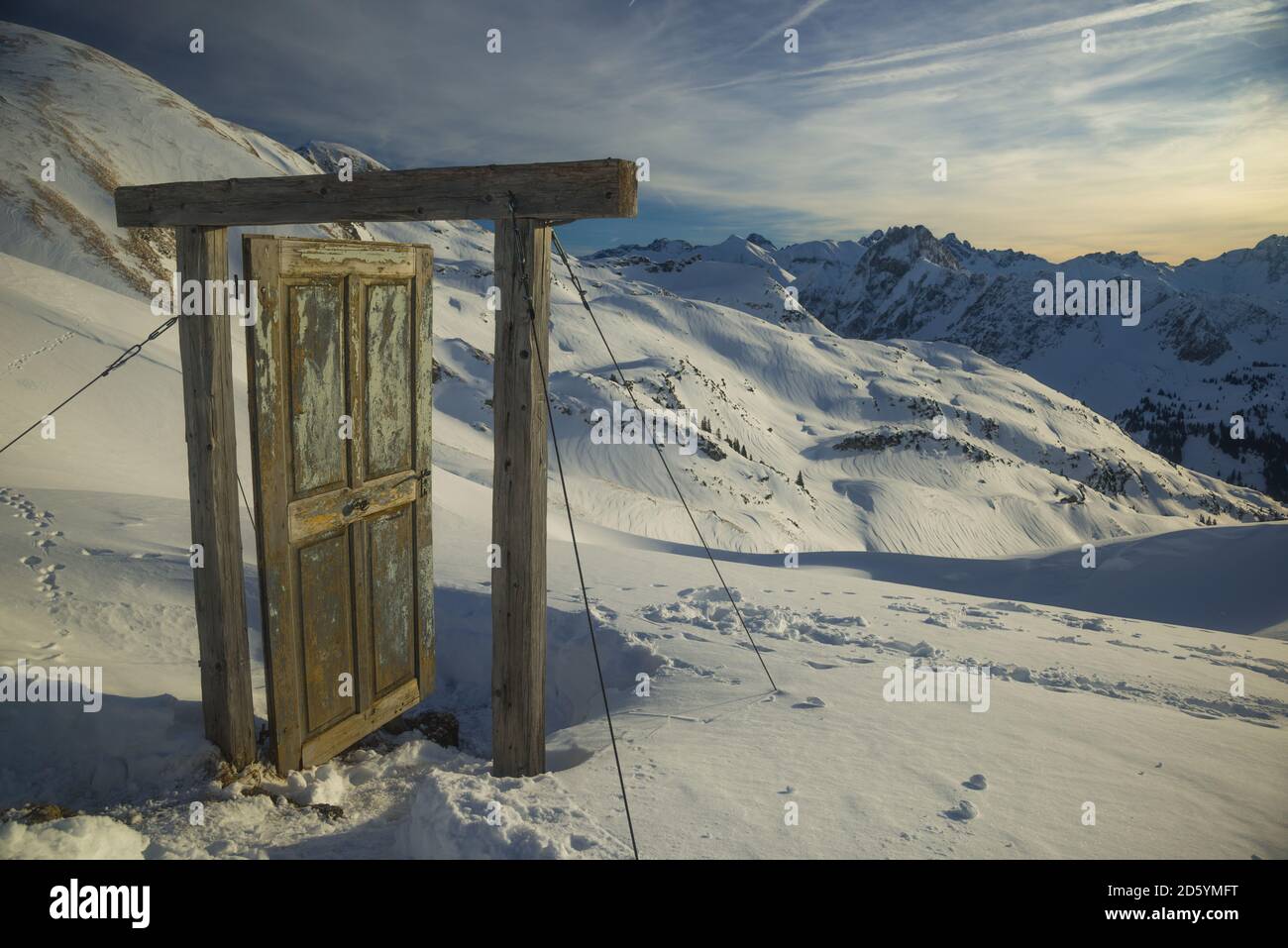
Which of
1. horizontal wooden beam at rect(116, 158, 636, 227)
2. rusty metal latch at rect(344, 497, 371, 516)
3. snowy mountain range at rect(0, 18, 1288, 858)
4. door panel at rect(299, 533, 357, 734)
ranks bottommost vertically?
snowy mountain range at rect(0, 18, 1288, 858)

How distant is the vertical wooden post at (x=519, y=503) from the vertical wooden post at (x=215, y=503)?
1968 millimetres

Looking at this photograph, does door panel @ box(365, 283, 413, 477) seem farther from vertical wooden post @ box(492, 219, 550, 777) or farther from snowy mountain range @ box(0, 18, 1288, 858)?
snowy mountain range @ box(0, 18, 1288, 858)

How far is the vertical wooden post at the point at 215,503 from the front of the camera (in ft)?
16.4

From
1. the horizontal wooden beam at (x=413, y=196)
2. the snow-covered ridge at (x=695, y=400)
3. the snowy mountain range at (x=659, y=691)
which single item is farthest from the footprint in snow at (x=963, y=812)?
the snow-covered ridge at (x=695, y=400)

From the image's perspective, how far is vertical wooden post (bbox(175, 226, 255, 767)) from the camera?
5.00m

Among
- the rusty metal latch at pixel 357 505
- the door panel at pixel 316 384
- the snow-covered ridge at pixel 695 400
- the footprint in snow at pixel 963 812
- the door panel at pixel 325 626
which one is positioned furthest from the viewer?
the snow-covered ridge at pixel 695 400

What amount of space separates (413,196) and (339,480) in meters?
2.10

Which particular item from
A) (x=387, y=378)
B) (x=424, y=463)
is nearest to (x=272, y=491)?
(x=387, y=378)

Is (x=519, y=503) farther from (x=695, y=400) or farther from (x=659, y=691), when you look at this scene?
(x=695, y=400)

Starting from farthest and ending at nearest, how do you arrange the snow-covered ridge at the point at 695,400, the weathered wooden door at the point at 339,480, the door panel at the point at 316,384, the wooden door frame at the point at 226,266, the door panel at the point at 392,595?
the snow-covered ridge at the point at 695,400, the door panel at the point at 392,595, the door panel at the point at 316,384, the weathered wooden door at the point at 339,480, the wooden door frame at the point at 226,266

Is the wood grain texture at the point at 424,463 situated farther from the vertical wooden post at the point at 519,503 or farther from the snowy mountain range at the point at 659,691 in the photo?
the vertical wooden post at the point at 519,503

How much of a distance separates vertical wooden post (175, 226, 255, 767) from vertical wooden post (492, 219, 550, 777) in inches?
77.5

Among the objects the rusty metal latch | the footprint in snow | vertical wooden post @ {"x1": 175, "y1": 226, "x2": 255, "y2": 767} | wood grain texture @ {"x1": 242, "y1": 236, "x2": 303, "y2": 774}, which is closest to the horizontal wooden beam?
vertical wooden post @ {"x1": 175, "y1": 226, "x2": 255, "y2": 767}

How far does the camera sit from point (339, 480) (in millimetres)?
5309
